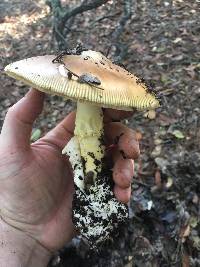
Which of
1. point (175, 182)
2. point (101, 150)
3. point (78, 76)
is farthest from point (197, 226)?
point (78, 76)

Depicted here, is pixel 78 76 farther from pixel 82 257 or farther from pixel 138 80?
pixel 82 257

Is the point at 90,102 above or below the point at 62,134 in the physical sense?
above

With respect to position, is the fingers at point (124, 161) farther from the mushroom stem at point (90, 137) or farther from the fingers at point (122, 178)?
the mushroom stem at point (90, 137)

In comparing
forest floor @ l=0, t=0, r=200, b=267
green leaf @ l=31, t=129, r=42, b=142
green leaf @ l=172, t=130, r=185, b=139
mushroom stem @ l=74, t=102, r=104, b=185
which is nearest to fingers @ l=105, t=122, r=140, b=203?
mushroom stem @ l=74, t=102, r=104, b=185

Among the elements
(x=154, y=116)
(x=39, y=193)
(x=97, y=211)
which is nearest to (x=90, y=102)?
(x=97, y=211)

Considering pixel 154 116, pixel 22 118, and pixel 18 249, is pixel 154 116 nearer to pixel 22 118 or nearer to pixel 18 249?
pixel 22 118

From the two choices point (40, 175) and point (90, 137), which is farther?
point (40, 175)

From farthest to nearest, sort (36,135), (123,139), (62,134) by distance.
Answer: (36,135) < (62,134) < (123,139)
